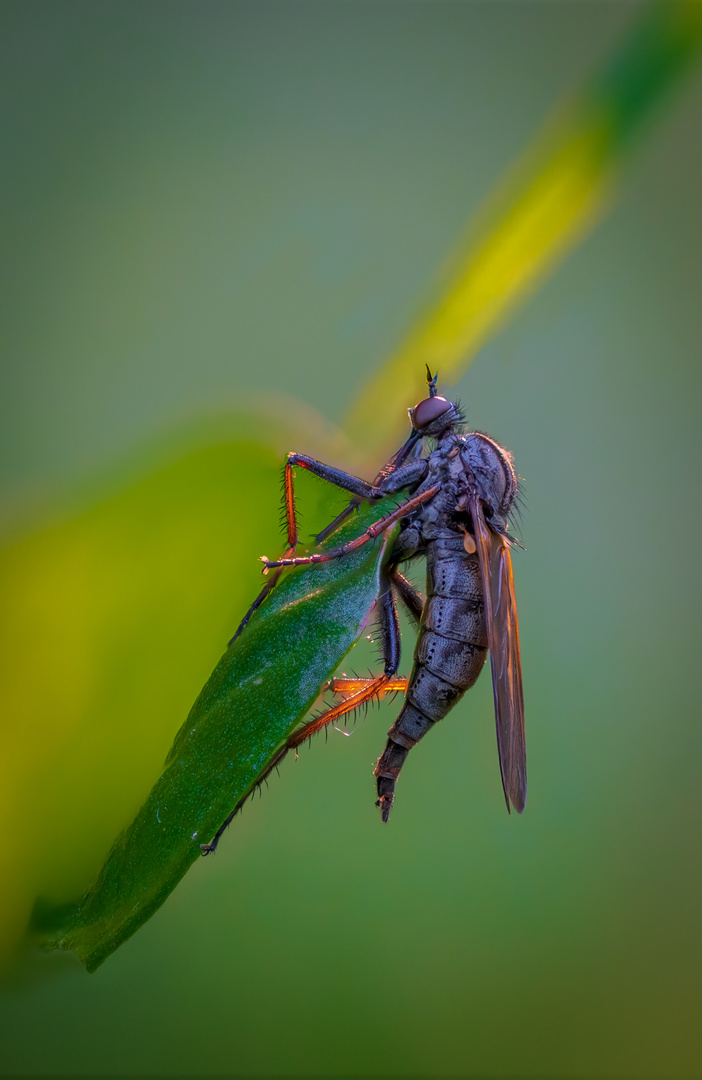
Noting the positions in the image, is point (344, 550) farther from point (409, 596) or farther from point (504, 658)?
point (409, 596)

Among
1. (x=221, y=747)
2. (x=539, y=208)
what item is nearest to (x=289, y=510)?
(x=221, y=747)

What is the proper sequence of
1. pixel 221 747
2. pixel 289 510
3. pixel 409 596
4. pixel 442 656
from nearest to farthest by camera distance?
pixel 221 747 → pixel 289 510 → pixel 442 656 → pixel 409 596

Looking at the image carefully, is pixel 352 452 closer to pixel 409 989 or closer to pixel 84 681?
pixel 84 681

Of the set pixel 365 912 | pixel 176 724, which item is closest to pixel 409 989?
pixel 365 912

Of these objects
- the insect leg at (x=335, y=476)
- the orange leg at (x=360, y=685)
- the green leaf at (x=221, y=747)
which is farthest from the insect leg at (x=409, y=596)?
the green leaf at (x=221, y=747)

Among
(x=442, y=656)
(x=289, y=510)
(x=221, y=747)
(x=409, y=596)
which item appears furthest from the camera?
(x=409, y=596)

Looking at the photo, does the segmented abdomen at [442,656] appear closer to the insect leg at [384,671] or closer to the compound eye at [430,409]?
the insect leg at [384,671]

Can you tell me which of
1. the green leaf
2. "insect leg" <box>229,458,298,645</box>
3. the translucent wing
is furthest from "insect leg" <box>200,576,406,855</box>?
the green leaf
